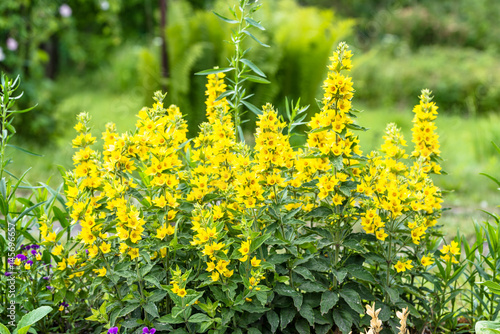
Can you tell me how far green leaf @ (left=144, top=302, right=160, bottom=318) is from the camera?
150 centimetres

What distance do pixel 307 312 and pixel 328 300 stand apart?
0.25 feet

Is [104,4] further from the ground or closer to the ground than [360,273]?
further from the ground

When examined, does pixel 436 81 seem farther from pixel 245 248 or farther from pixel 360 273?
pixel 245 248

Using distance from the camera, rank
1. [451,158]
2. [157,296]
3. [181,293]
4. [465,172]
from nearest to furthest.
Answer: [181,293], [157,296], [465,172], [451,158]

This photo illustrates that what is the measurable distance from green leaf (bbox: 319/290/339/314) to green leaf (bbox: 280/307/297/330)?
0.36ft

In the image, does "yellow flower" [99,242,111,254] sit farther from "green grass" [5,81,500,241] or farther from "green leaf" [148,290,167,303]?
"green grass" [5,81,500,241]

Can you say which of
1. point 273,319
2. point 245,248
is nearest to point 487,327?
point 273,319

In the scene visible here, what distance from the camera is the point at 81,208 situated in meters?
1.55

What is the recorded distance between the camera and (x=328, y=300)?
155cm

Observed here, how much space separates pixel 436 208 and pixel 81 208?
1172 millimetres

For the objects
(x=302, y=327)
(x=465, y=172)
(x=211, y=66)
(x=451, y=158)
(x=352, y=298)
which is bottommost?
(x=451, y=158)

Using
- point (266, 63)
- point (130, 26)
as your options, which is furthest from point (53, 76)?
point (266, 63)

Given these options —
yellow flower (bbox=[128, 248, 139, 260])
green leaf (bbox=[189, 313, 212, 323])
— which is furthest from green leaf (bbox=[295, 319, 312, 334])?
yellow flower (bbox=[128, 248, 139, 260])

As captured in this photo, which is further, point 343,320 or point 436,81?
point 436,81
